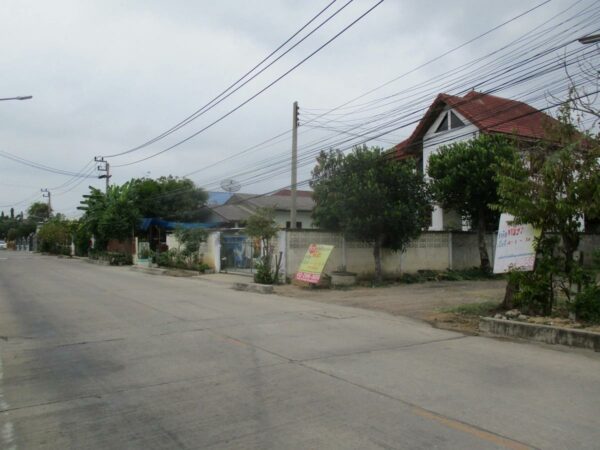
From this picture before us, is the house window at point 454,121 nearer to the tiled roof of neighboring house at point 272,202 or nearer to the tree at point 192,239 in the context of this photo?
the tree at point 192,239

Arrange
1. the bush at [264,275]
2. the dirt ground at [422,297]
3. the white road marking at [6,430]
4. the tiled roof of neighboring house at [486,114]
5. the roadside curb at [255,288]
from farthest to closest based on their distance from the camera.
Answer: the tiled roof of neighboring house at [486,114] → the bush at [264,275] → the roadside curb at [255,288] → the dirt ground at [422,297] → the white road marking at [6,430]

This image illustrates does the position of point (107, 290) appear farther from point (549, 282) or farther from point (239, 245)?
point (549, 282)

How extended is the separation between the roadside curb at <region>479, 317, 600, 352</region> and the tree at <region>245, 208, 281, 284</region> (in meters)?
11.7

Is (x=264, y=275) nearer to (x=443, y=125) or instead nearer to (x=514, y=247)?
(x=514, y=247)

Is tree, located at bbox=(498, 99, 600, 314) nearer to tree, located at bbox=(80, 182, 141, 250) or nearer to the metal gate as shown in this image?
the metal gate

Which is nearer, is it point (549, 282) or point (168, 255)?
point (549, 282)

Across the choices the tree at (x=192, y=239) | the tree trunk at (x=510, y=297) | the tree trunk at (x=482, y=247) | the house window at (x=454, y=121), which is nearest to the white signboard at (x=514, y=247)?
the tree trunk at (x=510, y=297)

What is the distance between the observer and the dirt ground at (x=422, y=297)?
1145cm

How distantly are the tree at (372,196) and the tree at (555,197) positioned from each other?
8.44 m

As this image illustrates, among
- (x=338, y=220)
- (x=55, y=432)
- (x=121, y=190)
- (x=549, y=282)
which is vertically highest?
(x=121, y=190)

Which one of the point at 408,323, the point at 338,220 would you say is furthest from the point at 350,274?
the point at 408,323

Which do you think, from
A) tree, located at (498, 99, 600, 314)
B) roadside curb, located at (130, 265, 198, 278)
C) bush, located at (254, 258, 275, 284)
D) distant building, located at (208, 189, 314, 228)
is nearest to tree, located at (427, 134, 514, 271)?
bush, located at (254, 258, 275, 284)

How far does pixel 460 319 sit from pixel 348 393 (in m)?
6.18

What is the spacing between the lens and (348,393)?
5.75 metres
